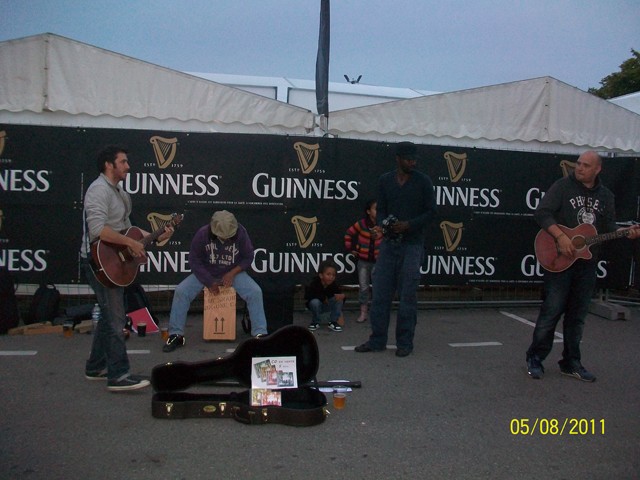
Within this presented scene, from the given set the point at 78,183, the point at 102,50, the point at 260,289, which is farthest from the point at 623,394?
the point at 102,50

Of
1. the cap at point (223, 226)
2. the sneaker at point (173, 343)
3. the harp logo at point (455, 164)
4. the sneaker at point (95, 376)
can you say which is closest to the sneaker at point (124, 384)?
the sneaker at point (95, 376)

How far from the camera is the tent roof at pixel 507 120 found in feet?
29.5

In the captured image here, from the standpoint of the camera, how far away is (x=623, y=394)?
5375mm

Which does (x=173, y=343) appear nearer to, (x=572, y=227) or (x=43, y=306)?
(x=43, y=306)

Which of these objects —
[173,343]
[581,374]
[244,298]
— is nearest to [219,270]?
[244,298]

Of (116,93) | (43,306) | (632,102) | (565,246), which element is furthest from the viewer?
(632,102)

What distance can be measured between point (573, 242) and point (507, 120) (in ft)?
14.4

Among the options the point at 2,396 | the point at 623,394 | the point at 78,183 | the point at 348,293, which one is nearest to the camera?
the point at 2,396

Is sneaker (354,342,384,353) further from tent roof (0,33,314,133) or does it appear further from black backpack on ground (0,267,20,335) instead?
black backpack on ground (0,267,20,335)

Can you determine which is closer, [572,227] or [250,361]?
[250,361]

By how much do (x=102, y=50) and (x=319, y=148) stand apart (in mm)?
3019

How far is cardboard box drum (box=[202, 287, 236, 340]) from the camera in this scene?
684cm

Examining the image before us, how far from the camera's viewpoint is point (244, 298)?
6773mm

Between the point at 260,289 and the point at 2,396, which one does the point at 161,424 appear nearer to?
the point at 2,396
